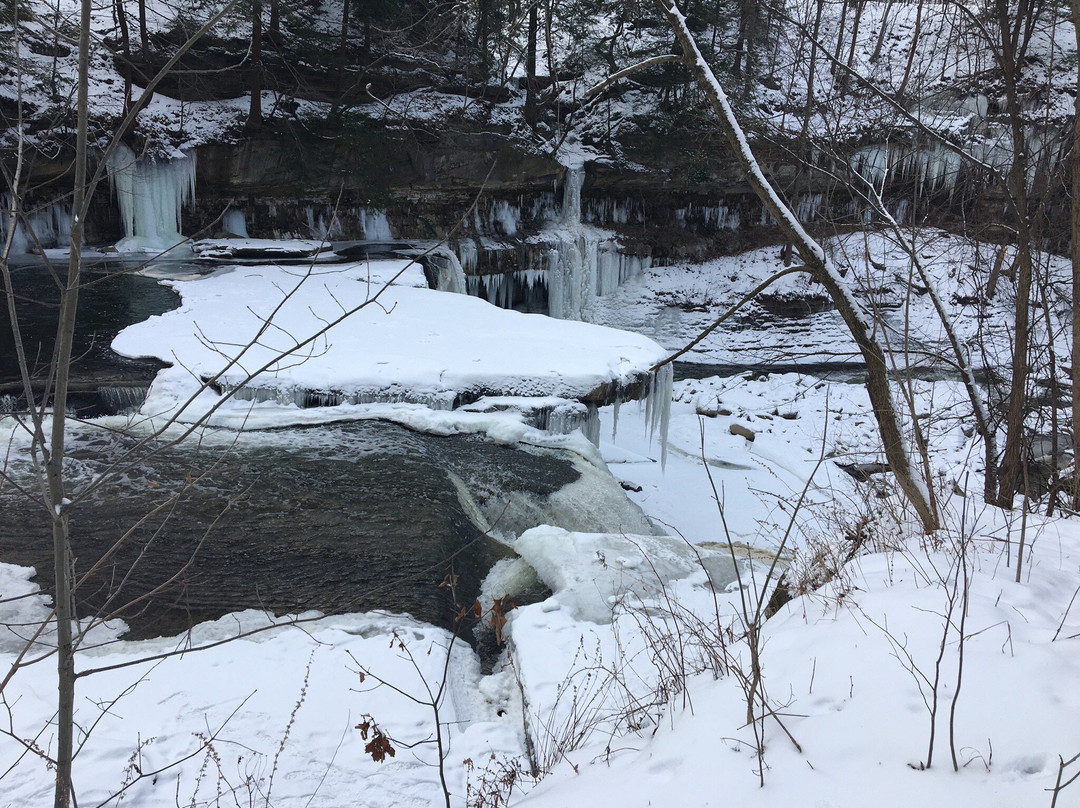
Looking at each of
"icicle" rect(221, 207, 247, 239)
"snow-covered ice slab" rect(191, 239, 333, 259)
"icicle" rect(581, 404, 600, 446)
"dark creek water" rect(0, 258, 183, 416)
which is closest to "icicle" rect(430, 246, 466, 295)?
"snow-covered ice slab" rect(191, 239, 333, 259)

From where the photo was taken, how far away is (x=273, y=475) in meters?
6.18

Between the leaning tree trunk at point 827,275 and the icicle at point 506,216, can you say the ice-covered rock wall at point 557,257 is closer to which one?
the icicle at point 506,216

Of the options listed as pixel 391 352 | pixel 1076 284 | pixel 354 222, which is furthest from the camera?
pixel 354 222

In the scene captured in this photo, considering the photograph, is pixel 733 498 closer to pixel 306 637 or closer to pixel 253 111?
pixel 306 637

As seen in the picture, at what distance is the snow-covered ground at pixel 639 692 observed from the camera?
206 cm

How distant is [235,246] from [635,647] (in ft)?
41.4

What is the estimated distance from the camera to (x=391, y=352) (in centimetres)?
840

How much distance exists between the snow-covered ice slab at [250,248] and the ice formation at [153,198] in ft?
2.74

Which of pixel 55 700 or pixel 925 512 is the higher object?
pixel 925 512

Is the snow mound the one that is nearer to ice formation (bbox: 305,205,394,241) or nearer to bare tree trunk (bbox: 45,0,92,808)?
bare tree trunk (bbox: 45,0,92,808)

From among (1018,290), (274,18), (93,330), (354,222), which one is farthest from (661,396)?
(274,18)

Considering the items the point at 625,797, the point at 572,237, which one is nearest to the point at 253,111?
the point at 572,237

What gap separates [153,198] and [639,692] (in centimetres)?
1462

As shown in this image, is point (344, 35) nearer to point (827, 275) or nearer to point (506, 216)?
point (506, 216)
